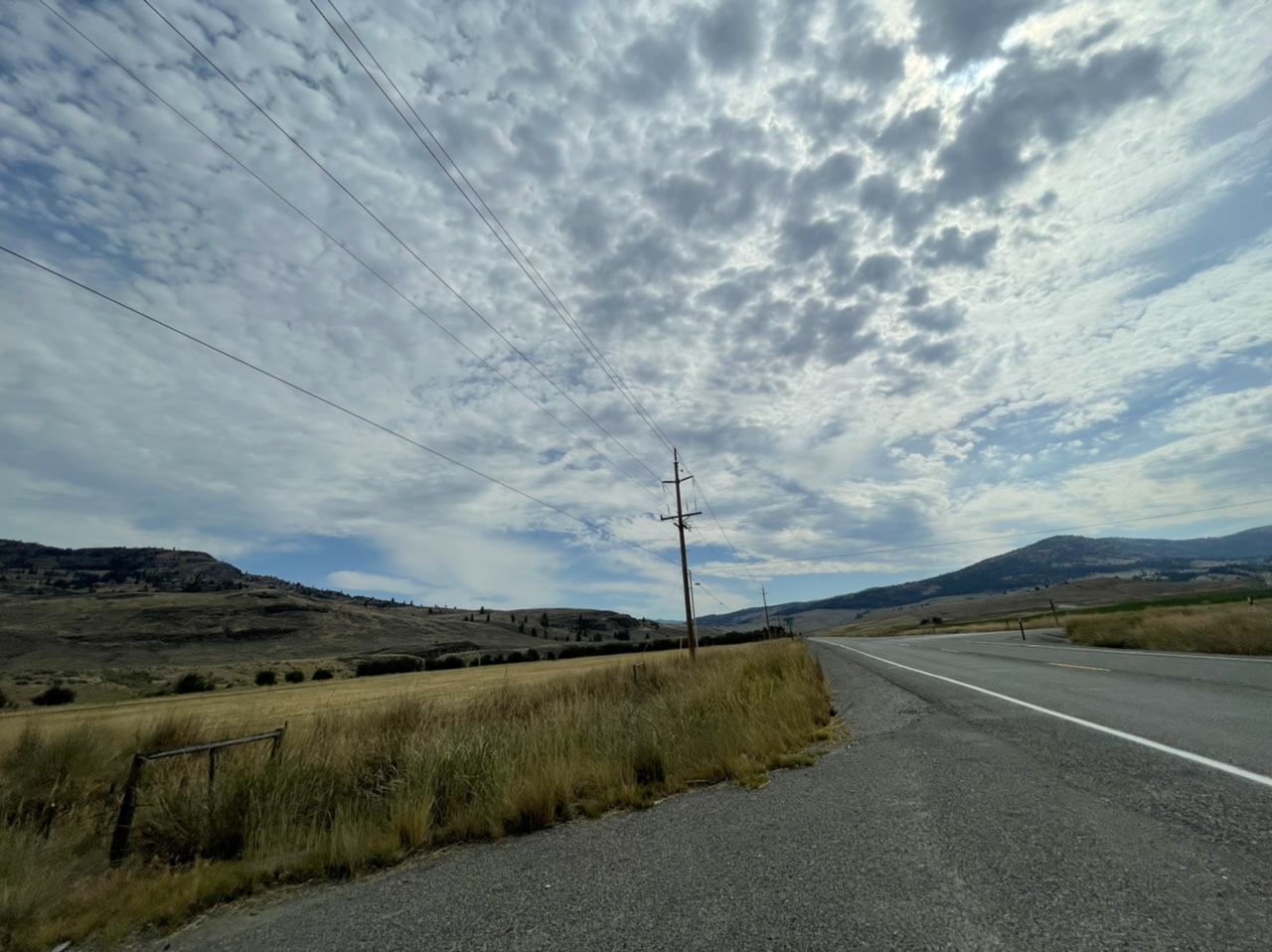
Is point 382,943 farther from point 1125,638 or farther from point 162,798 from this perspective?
point 1125,638

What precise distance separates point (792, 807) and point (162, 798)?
7535 millimetres

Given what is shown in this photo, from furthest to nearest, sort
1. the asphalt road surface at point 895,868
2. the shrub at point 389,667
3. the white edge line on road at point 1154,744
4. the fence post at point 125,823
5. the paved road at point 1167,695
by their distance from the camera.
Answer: the shrub at point 389,667 → the fence post at point 125,823 → the paved road at point 1167,695 → the white edge line on road at point 1154,744 → the asphalt road surface at point 895,868

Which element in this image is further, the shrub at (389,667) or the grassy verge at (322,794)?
the shrub at (389,667)

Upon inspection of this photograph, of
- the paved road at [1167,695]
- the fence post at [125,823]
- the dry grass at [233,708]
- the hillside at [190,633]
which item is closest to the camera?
the paved road at [1167,695]


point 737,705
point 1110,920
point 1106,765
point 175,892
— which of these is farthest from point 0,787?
point 1106,765

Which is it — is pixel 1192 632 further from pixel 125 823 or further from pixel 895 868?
pixel 125 823

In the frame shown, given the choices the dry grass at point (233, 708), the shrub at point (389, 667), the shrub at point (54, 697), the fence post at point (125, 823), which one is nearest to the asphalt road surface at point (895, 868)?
the fence post at point (125, 823)

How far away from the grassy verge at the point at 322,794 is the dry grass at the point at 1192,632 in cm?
1620

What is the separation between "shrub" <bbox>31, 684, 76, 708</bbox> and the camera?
47.6m

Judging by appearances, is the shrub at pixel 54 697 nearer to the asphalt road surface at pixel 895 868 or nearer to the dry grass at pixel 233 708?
the dry grass at pixel 233 708

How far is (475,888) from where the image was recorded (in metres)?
4.92

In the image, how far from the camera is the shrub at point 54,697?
4757 cm

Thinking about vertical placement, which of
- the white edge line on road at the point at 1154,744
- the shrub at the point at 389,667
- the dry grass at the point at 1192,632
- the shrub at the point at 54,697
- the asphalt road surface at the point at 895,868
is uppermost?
the shrub at the point at 389,667

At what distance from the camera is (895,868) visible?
4172 millimetres
